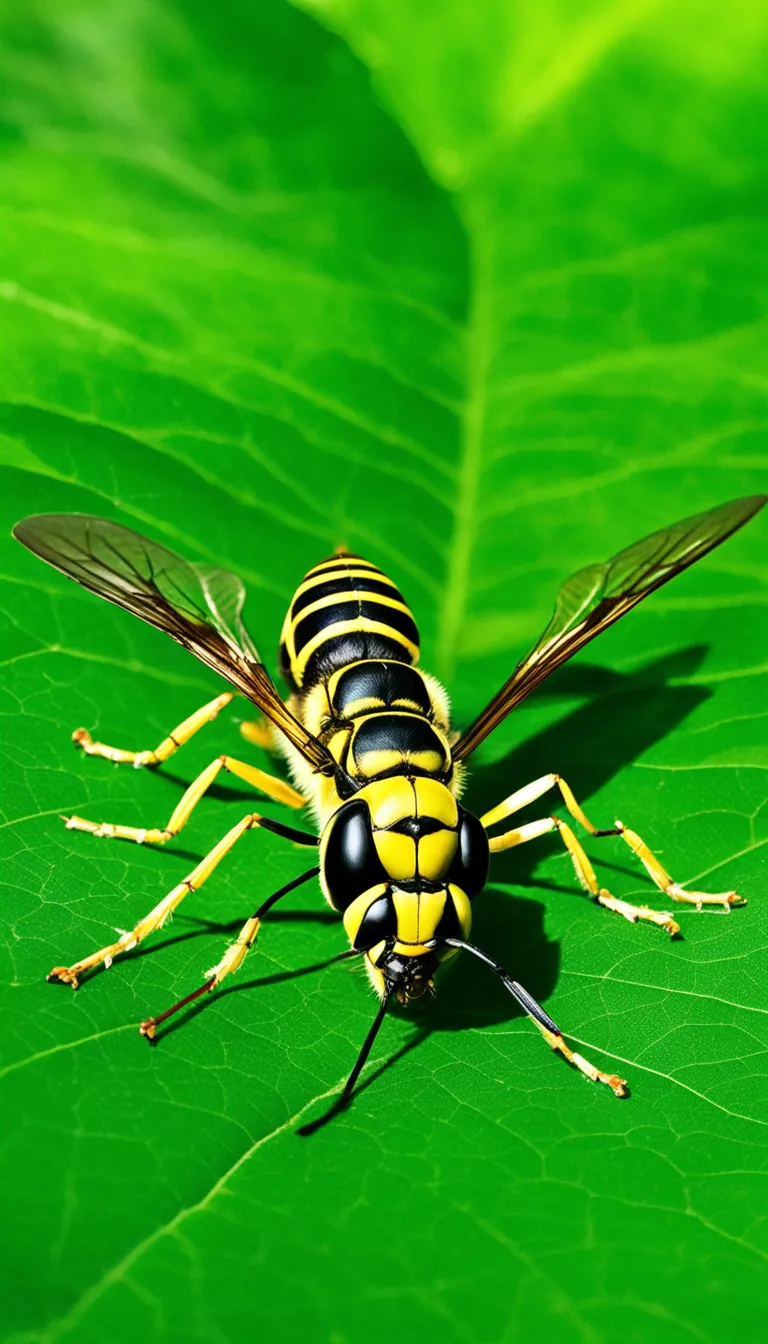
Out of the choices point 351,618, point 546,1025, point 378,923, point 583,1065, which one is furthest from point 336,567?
point 583,1065

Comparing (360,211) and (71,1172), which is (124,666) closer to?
(71,1172)

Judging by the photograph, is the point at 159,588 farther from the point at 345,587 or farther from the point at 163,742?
the point at 345,587

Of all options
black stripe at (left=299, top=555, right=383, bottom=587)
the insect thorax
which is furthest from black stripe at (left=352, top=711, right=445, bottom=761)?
black stripe at (left=299, top=555, right=383, bottom=587)

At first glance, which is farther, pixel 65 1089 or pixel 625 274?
pixel 625 274

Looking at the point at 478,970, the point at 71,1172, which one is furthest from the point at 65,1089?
the point at 478,970

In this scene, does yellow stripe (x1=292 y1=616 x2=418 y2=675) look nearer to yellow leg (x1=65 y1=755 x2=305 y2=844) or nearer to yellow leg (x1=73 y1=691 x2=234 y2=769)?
yellow leg (x1=73 y1=691 x2=234 y2=769)

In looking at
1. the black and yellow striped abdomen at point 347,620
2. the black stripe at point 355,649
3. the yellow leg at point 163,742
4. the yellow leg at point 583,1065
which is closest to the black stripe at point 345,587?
the black and yellow striped abdomen at point 347,620

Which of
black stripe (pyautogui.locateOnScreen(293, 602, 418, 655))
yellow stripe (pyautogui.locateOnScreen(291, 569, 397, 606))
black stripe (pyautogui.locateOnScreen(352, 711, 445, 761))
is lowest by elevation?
black stripe (pyautogui.locateOnScreen(352, 711, 445, 761))
